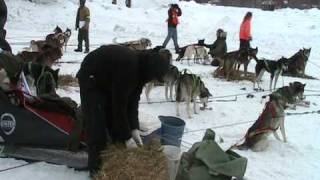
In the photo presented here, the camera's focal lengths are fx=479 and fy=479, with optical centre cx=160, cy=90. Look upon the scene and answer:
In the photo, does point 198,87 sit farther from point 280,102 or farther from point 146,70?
point 146,70

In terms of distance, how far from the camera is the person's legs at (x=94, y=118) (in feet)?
12.8

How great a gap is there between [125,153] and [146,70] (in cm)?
68

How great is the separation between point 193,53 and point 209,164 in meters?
8.63

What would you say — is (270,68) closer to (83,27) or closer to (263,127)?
(263,127)

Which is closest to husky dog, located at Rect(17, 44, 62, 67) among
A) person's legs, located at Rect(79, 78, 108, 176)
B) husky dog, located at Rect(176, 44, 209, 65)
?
person's legs, located at Rect(79, 78, 108, 176)

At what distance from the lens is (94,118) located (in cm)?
395

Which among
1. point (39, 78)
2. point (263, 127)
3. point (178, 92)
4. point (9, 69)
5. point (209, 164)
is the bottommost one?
point (263, 127)

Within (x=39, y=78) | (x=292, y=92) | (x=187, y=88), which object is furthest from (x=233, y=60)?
(x=39, y=78)

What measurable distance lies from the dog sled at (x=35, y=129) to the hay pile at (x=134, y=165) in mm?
747

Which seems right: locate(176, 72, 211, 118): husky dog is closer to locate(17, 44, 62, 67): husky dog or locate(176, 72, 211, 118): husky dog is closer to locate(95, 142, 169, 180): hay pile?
locate(17, 44, 62, 67): husky dog

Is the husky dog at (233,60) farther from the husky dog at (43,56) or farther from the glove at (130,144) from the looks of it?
the glove at (130,144)

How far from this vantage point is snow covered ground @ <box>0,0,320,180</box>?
5.21 metres

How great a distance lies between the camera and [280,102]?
607 centimetres

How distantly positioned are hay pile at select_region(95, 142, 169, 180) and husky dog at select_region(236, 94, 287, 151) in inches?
80.2
